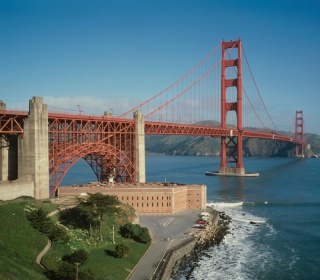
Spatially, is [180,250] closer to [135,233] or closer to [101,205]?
[135,233]

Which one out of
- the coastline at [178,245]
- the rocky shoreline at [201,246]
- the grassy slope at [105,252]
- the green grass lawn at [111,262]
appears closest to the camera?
the grassy slope at [105,252]

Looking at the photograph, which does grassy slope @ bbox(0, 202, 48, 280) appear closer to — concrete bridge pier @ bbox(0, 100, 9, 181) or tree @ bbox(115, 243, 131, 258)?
tree @ bbox(115, 243, 131, 258)

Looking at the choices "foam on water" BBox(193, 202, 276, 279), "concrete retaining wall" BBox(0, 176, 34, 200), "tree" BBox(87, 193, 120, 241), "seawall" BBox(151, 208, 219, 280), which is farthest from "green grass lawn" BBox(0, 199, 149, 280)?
"foam on water" BBox(193, 202, 276, 279)

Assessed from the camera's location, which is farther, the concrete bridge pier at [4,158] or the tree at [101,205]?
the concrete bridge pier at [4,158]

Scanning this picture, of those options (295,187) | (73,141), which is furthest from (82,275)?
(295,187)

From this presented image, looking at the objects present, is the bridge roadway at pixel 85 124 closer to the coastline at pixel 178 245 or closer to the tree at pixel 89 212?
the tree at pixel 89 212

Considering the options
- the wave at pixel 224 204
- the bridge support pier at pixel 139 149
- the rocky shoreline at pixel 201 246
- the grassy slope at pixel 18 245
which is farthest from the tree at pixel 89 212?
the wave at pixel 224 204
